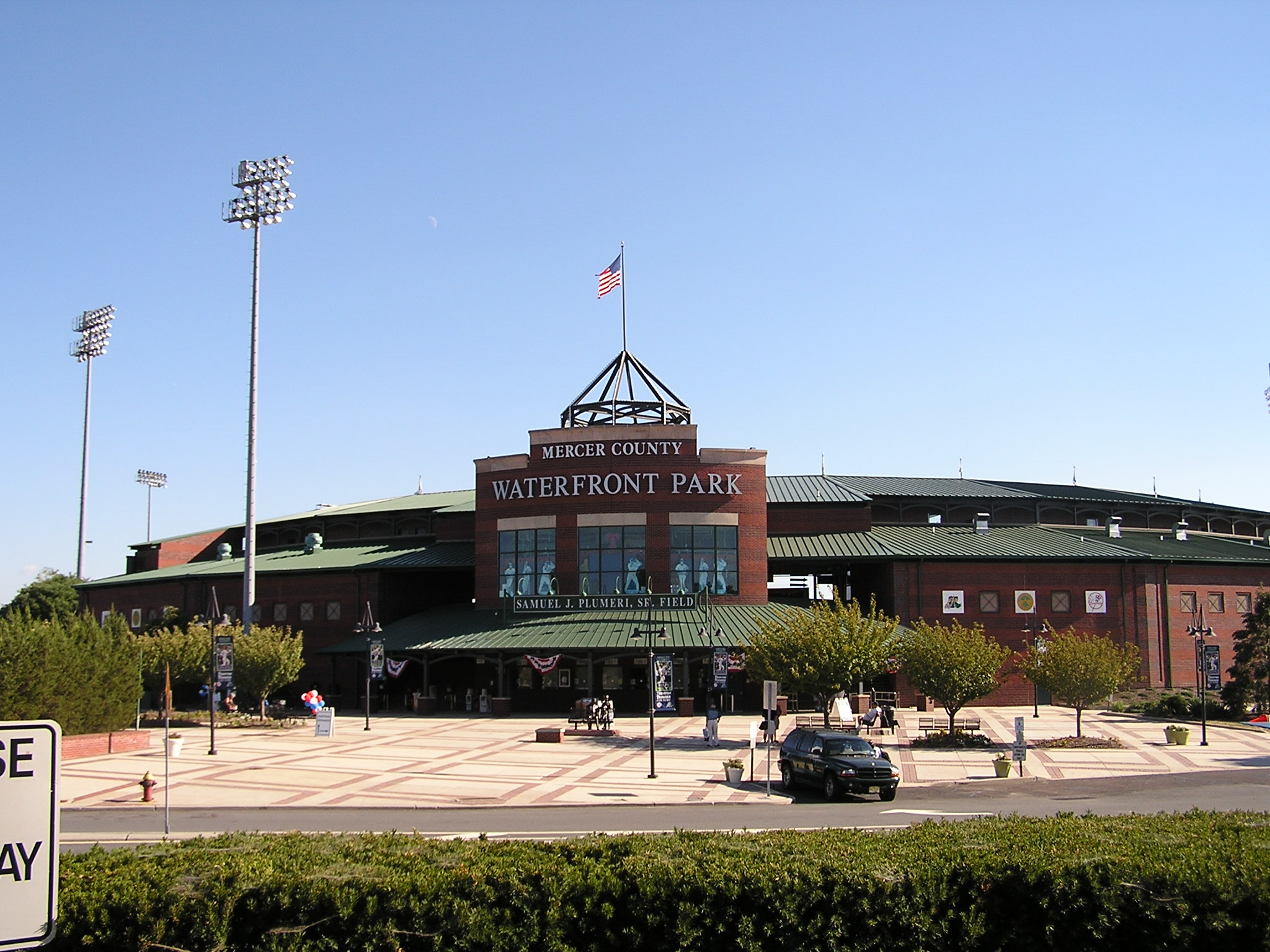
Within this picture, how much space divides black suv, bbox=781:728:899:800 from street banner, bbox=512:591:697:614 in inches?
966

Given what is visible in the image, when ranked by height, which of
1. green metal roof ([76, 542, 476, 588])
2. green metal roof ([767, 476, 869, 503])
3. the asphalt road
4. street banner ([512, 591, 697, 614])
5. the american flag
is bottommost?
the asphalt road

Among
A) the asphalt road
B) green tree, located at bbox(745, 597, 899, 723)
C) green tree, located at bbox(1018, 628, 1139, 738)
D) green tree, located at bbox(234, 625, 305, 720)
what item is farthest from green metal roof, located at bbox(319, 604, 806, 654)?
the asphalt road

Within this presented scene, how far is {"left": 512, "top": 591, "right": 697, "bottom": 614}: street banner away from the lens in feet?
182

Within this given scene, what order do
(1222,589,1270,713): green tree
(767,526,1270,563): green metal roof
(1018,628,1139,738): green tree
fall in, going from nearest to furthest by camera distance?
(1018,628,1139,738): green tree < (1222,589,1270,713): green tree < (767,526,1270,563): green metal roof

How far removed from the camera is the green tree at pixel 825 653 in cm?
3878

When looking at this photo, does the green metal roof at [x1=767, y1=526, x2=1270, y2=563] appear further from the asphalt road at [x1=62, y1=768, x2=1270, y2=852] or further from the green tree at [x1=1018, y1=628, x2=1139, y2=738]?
the asphalt road at [x1=62, y1=768, x2=1270, y2=852]

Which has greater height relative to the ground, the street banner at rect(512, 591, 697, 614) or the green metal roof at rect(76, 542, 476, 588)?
the green metal roof at rect(76, 542, 476, 588)

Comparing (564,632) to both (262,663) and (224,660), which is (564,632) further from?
(224,660)

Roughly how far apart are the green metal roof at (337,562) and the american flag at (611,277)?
57.3 ft

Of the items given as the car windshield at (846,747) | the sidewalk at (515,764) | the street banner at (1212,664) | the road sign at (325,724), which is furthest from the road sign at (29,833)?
the street banner at (1212,664)

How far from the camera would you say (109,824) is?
25531mm

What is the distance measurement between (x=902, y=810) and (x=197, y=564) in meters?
63.8

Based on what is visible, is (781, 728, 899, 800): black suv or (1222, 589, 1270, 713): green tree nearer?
(781, 728, 899, 800): black suv

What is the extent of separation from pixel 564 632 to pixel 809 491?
1976 centimetres
